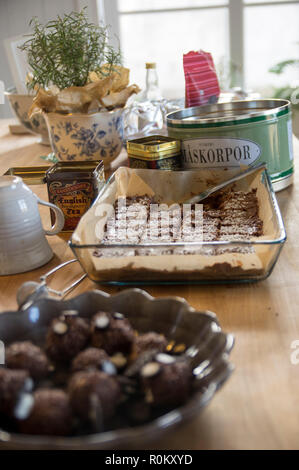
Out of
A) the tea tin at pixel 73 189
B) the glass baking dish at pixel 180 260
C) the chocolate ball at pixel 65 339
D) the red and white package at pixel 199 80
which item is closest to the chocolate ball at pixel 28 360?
the chocolate ball at pixel 65 339

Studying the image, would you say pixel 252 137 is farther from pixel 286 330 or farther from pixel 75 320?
pixel 75 320

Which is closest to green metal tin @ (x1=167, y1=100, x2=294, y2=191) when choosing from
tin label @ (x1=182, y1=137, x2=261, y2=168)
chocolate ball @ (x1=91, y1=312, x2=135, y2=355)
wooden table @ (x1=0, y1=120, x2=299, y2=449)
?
tin label @ (x1=182, y1=137, x2=261, y2=168)

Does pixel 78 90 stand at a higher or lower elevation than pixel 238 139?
higher

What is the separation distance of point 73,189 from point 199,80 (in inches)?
24.3

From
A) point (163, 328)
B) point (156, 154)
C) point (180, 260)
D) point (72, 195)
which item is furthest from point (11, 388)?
point (156, 154)

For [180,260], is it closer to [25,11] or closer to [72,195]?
[72,195]

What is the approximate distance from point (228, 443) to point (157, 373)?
0.33 feet

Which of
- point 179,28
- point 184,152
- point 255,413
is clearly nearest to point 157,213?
point 184,152

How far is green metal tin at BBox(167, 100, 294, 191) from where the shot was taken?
1149 mm

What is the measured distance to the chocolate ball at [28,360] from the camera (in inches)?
21.0

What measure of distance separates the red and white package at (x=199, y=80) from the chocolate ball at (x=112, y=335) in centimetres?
100

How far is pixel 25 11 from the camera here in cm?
316

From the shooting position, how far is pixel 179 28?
10.5 feet

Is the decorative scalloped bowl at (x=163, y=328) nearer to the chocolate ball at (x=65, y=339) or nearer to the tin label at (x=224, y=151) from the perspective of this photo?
the chocolate ball at (x=65, y=339)
